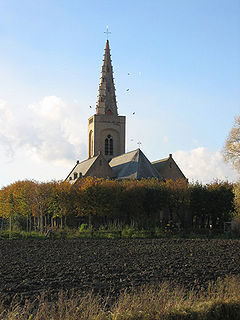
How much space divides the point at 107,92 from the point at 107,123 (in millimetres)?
5425

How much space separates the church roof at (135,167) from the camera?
1932 inches

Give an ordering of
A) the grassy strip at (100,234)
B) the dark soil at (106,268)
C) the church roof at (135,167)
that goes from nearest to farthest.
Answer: the dark soil at (106,268) → the grassy strip at (100,234) → the church roof at (135,167)

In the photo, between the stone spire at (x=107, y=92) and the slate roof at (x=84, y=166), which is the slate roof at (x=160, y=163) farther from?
the stone spire at (x=107, y=92)

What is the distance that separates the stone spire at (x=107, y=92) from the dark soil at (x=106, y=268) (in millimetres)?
48816

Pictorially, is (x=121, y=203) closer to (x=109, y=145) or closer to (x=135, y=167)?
(x=135, y=167)

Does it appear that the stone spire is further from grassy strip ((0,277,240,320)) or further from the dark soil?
grassy strip ((0,277,240,320))

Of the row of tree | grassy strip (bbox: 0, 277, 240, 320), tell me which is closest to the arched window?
the row of tree

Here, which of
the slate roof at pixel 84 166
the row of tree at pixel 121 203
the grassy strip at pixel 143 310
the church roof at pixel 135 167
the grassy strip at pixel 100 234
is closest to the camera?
the grassy strip at pixel 143 310

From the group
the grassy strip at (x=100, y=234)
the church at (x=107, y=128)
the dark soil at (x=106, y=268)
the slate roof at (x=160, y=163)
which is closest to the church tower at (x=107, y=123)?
the church at (x=107, y=128)

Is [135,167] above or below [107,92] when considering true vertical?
below

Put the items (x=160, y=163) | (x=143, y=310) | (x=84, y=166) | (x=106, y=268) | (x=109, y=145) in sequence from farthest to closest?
(x=109, y=145)
(x=160, y=163)
(x=84, y=166)
(x=106, y=268)
(x=143, y=310)

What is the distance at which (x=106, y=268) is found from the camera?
13508mm

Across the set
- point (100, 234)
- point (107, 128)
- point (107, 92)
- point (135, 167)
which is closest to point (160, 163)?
point (135, 167)

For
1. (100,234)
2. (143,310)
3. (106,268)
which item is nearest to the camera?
(143,310)
